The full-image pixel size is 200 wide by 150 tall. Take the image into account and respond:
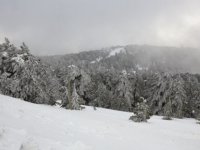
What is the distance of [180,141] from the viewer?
17.7m

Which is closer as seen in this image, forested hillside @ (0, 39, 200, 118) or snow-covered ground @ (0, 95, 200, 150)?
snow-covered ground @ (0, 95, 200, 150)

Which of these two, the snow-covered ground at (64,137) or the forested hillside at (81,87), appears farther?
the forested hillside at (81,87)

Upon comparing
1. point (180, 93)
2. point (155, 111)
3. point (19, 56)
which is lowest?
point (155, 111)

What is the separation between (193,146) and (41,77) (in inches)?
771

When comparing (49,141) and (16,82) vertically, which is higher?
(16,82)

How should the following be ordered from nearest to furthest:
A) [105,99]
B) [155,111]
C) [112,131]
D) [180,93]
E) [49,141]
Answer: [49,141]
[112,131]
[180,93]
[155,111]
[105,99]

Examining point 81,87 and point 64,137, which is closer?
point 64,137

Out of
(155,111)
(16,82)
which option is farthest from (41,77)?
(155,111)

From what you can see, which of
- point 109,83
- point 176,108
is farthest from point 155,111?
point 109,83

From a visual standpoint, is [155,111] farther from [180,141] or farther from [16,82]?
[180,141]

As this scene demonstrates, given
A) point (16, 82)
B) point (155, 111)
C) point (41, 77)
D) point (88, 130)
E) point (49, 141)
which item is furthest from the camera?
point (155, 111)

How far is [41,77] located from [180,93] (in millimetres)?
→ 29999

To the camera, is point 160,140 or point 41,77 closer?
point 160,140

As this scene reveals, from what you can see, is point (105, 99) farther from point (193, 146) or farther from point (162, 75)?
point (193, 146)
